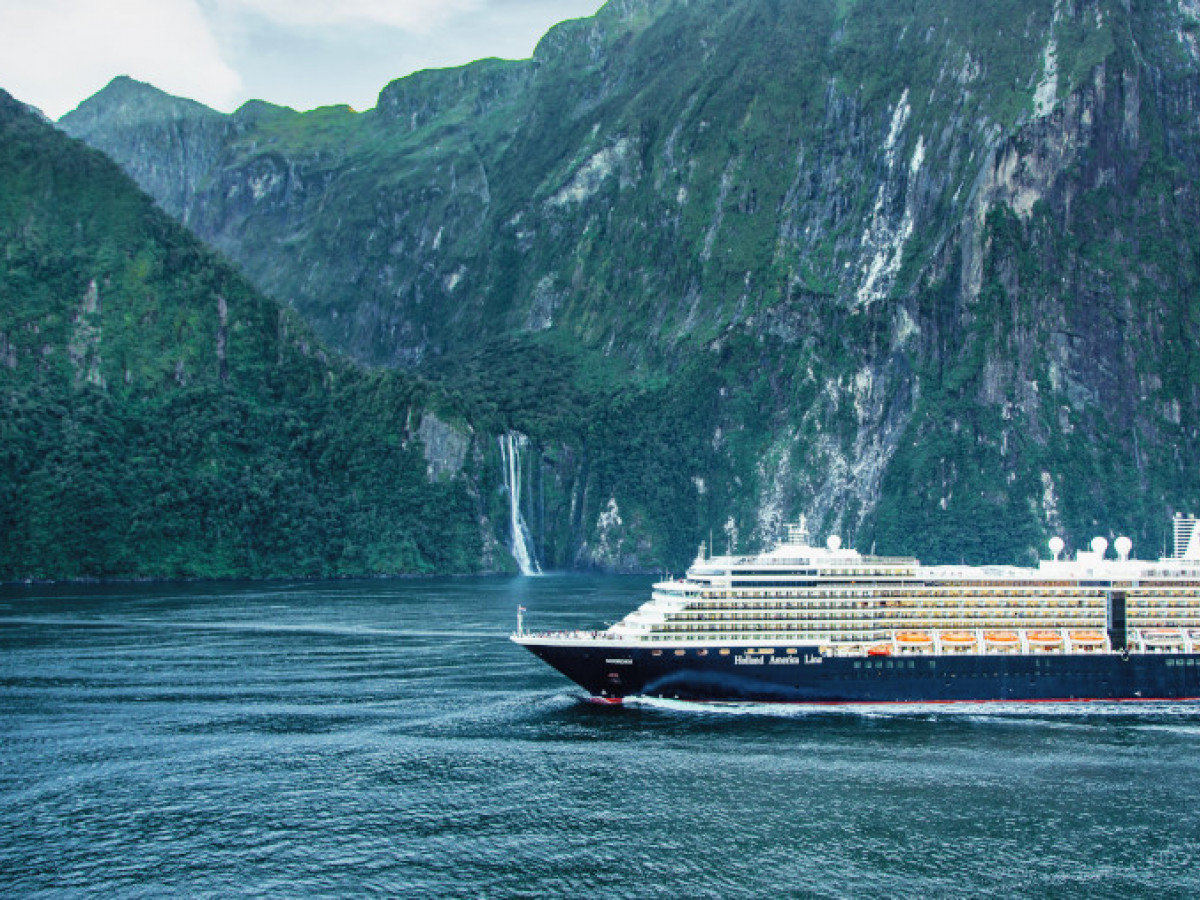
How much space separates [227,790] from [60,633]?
6430 cm

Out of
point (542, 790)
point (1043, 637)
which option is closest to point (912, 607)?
point (1043, 637)

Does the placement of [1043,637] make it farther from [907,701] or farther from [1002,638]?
[907,701]

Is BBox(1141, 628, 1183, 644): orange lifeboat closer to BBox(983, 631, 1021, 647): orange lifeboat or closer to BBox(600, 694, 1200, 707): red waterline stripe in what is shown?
BBox(600, 694, 1200, 707): red waterline stripe

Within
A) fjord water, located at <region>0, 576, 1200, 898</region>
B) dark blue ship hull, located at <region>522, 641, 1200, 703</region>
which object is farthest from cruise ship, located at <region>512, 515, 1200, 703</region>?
fjord water, located at <region>0, 576, 1200, 898</region>

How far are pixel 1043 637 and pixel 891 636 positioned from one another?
10341 millimetres

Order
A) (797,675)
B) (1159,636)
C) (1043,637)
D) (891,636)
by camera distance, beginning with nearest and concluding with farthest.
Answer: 1. (797,675)
2. (891,636)
3. (1043,637)
4. (1159,636)

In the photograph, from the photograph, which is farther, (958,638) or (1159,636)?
(1159,636)

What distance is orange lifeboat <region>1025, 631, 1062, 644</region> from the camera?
89.0 meters

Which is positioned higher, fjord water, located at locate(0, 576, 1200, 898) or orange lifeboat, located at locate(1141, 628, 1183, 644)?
orange lifeboat, located at locate(1141, 628, 1183, 644)

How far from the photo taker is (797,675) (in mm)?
85562

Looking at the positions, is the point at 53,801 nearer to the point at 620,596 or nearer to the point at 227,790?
the point at 227,790

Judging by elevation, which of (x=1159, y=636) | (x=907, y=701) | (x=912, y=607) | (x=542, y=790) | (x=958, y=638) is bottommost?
(x=542, y=790)

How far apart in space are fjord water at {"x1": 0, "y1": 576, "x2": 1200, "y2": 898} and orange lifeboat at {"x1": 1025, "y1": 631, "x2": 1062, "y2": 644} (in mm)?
4800

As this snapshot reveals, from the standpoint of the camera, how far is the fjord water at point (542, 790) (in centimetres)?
5397
